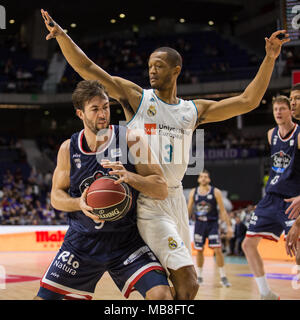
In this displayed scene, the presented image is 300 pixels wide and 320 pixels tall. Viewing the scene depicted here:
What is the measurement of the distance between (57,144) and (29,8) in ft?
22.7

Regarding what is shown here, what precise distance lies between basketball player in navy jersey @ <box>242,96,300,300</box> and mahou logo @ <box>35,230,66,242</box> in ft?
36.7

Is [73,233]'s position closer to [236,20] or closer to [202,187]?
[202,187]

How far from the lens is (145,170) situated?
3.62m

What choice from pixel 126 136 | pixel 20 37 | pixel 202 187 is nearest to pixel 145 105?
pixel 126 136

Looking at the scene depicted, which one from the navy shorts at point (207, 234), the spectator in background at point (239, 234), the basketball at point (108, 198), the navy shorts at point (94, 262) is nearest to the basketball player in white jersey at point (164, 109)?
the navy shorts at point (94, 262)

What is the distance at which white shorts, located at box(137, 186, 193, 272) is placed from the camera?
3.59 metres

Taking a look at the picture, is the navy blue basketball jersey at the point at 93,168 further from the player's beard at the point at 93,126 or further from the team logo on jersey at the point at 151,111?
the team logo on jersey at the point at 151,111

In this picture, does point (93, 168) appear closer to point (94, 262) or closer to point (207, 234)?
point (94, 262)

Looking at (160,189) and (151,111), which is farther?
(151,111)

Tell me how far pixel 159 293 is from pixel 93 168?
3.10 ft

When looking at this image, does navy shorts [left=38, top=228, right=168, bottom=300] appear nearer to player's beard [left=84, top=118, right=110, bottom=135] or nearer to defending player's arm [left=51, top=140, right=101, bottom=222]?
defending player's arm [left=51, top=140, right=101, bottom=222]

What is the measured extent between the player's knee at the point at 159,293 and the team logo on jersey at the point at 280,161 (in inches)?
114

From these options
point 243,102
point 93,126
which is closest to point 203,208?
point 243,102

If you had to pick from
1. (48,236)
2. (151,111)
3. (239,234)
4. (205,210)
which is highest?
(151,111)
